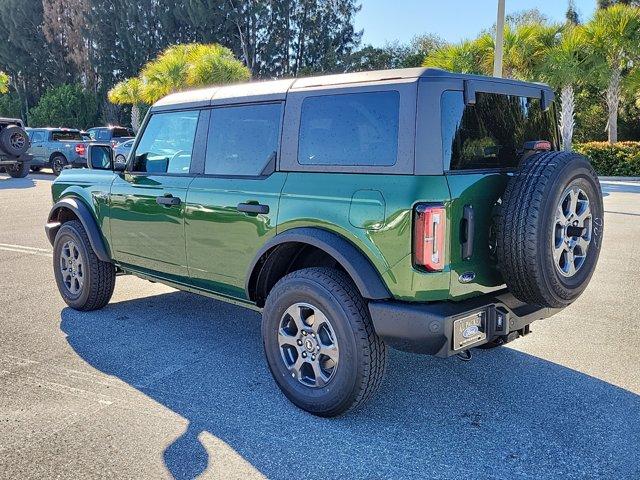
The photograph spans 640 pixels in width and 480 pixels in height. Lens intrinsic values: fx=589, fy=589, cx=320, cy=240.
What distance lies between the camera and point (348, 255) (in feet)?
10.4

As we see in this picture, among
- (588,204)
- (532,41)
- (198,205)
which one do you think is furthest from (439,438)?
(532,41)

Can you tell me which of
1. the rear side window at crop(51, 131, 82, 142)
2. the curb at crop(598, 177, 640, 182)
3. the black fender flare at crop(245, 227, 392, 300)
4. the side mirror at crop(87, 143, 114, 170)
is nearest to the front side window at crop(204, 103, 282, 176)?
the black fender flare at crop(245, 227, 392, 300)

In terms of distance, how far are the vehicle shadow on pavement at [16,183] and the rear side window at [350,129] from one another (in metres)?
16.0

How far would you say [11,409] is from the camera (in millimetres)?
3455

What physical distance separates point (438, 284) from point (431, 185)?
510 mm

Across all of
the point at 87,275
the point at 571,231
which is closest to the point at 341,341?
the point at 571,231

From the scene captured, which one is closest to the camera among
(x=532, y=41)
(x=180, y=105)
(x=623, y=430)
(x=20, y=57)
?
Answer: (x=623, y=430)

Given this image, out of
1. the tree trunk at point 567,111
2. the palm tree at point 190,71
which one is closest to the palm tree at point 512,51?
the tree trunk at point 567,111

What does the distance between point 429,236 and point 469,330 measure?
0.57 m

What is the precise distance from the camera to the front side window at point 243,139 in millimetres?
3764

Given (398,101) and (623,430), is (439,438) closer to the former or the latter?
(623,430)

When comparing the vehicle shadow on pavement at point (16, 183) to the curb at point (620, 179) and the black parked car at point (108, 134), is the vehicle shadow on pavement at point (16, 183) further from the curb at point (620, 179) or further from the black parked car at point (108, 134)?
the curb at point (620, 179)

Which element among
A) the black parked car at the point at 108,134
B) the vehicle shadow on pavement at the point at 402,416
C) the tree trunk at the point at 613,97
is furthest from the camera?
the black parked car at the point at 108,134

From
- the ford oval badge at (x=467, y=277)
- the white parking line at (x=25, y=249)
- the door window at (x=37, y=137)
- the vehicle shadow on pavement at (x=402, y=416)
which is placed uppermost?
the door window at (x=37, y=137)
